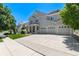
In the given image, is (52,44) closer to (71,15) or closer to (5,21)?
(71,15)

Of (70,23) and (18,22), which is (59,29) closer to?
(70,23)

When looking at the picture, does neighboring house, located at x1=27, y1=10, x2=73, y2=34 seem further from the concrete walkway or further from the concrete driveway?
the concrete walkway

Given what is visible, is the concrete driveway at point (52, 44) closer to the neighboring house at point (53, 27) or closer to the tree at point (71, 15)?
the neighboring house at point (53, 27)

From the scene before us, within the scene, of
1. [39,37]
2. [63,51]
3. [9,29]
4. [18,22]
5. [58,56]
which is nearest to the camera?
[58,56]

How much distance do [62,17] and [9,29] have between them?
106 inches

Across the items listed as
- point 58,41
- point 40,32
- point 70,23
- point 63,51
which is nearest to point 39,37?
Answer: point 40,32

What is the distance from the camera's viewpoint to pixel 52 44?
10.8 metres

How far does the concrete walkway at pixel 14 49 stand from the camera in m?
8.95

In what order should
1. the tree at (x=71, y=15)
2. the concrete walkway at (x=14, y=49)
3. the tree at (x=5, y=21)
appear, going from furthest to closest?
the tree at (x=5, y=21)
the tree at (x=71, y=15)
the concrete walkway at (x=14, y=49)

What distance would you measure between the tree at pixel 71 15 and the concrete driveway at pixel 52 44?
0.68 meters

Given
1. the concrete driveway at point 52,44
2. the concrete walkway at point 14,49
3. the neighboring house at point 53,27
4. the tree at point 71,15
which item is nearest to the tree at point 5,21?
the concrete walkway at point 14,49

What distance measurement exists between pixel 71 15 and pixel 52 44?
5.37 feet

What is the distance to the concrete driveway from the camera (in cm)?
897

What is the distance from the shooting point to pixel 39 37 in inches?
472
